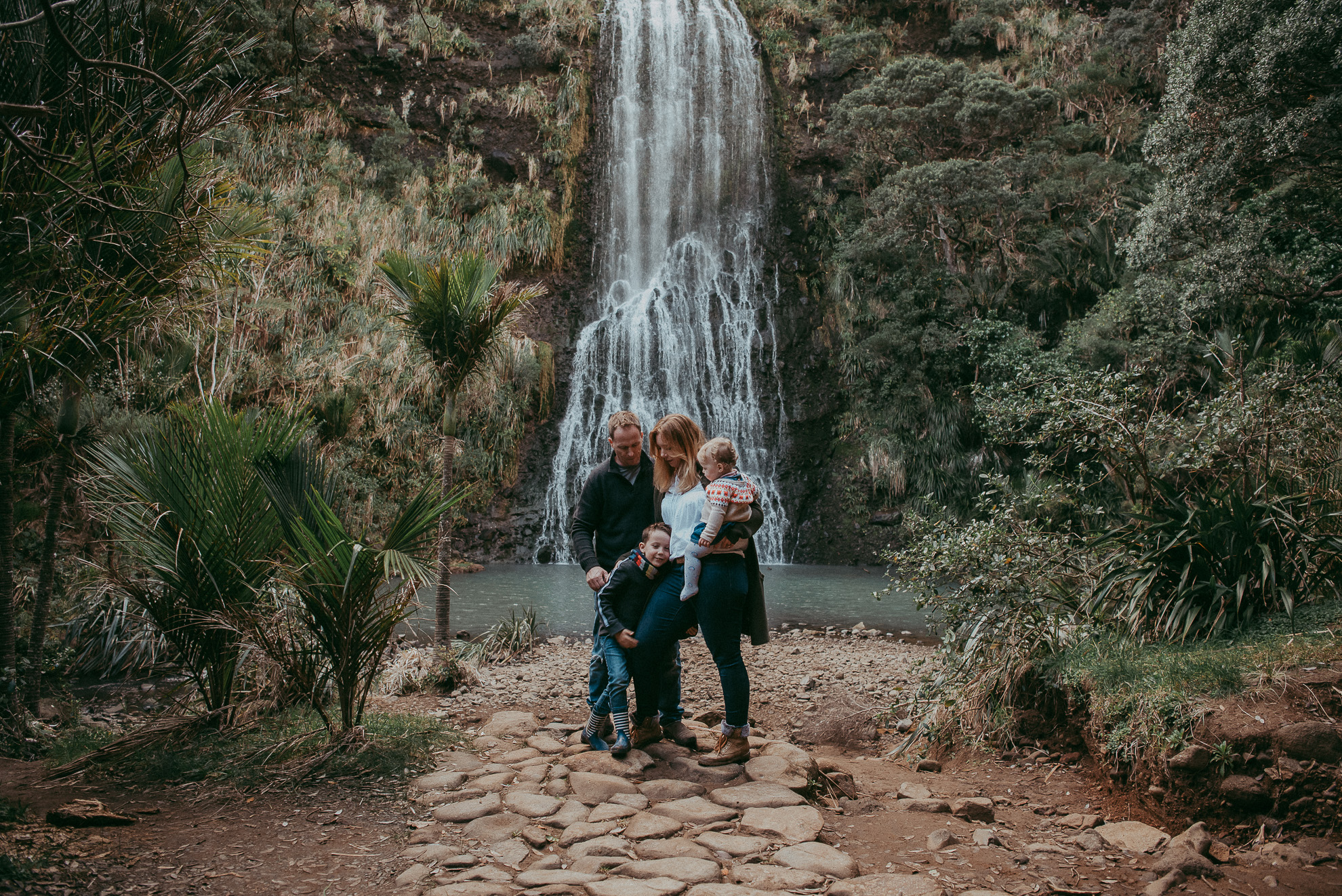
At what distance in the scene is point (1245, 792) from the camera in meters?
3.19

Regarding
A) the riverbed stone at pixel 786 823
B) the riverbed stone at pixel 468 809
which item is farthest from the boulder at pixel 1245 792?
the riverbed stone at pixel 468 809

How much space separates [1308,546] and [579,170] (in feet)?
62.6

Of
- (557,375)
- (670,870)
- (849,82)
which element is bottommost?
(670,870)

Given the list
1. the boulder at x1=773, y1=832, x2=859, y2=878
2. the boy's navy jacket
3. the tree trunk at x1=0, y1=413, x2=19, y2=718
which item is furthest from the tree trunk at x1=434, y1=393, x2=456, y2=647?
the boulder at x1=773, y1=832, x2=859, y2=878

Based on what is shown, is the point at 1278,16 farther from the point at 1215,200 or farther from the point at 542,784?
the point at 542,784

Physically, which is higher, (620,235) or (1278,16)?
(620,235)

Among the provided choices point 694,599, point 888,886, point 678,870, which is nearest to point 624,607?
point 694,599

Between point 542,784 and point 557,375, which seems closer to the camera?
point 542,784

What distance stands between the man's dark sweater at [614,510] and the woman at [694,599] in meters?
0.20

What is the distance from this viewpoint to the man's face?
380cm

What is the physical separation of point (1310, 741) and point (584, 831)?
2937 millimetres

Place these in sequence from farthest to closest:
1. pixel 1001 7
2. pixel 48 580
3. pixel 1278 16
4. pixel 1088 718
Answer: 1. pixel 1001 7
2. pixel 1278 16
3. pixel 48 580
4. pixel 1088 718

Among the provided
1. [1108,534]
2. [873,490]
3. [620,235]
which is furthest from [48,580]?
[620,235]

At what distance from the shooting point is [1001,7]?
20.2 metres
